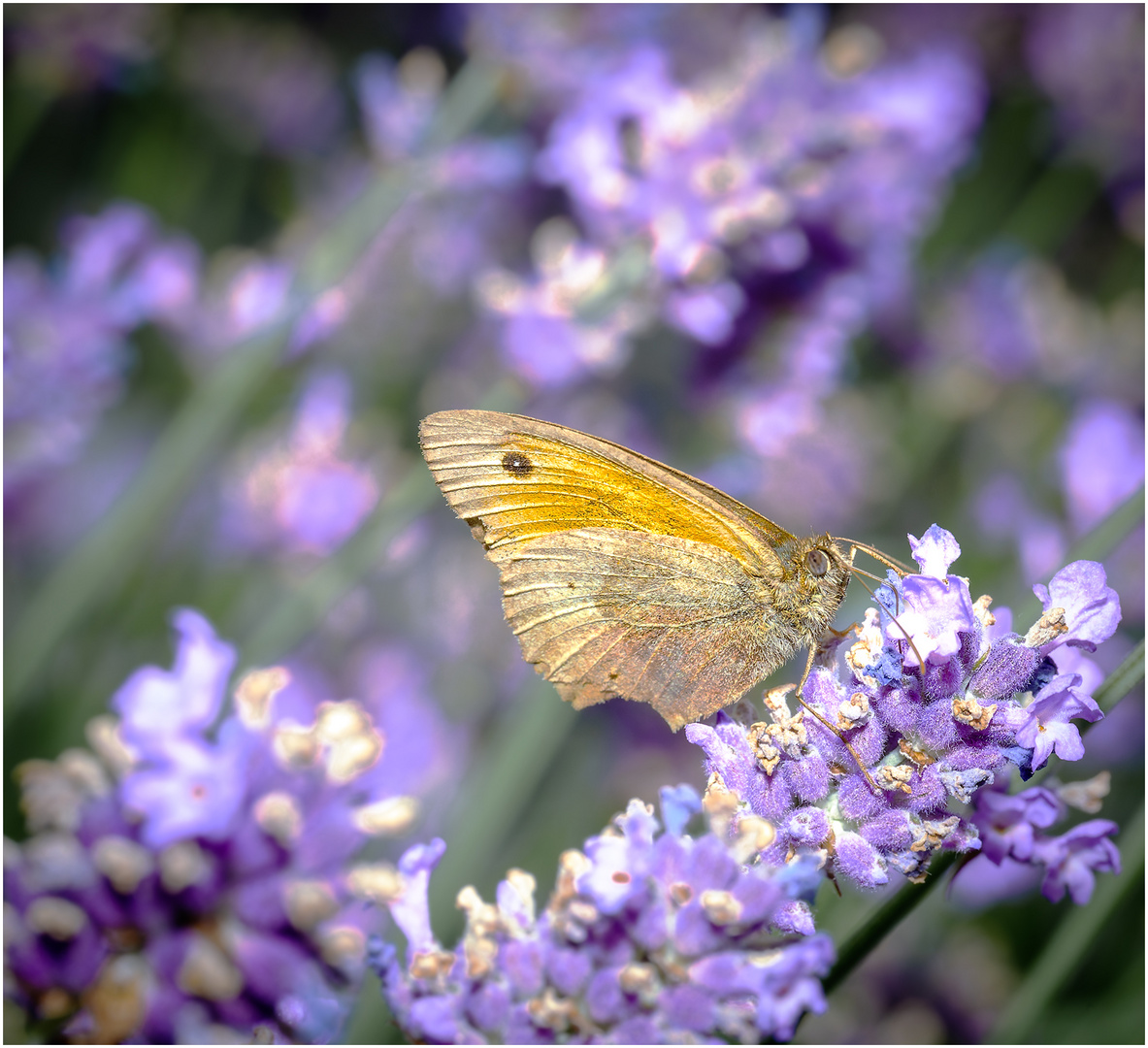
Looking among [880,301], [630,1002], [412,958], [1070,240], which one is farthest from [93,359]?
[1070,240]

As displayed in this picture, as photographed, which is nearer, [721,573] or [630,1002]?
[630,1002]

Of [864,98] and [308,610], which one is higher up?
[864,98]

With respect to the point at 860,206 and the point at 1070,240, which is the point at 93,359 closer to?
the point at 860,206

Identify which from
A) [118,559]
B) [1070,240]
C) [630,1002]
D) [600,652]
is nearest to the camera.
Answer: [630,1002]

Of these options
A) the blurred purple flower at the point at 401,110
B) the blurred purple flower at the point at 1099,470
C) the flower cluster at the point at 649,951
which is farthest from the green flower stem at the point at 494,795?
the blurred purple flower at the point at 401,110

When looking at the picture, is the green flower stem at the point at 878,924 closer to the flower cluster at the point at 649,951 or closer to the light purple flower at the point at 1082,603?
the flower cluster at the point at 649,951

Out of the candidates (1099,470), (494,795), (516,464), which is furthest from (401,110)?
(1099,470)

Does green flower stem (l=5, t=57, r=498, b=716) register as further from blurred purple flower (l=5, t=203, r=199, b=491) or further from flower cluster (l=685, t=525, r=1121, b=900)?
flower cluster (l=685, t=525, r=1121, b=900)
